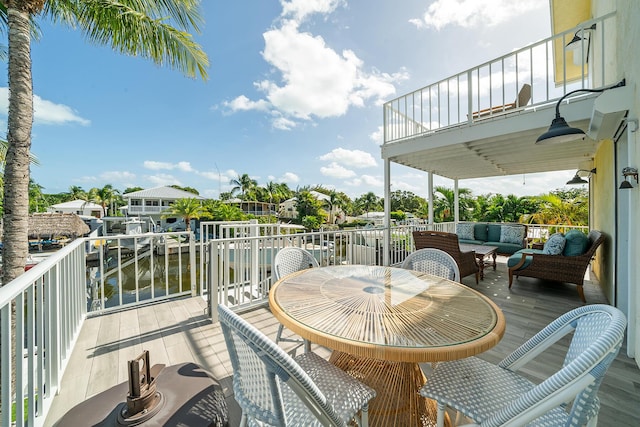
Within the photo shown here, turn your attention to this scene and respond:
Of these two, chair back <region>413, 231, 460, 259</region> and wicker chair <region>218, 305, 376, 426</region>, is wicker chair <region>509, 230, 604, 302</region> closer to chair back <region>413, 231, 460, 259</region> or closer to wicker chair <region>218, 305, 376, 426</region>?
chair back <region>413, 231, 460, 259</region>

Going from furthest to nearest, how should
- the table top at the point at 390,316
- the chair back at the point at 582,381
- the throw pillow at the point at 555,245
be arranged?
the throw pillow at the point at 555,245 < the table top at the point at 390,316 < the chair back at the point at 582,381

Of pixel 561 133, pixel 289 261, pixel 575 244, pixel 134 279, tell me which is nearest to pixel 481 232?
pixel 575 244

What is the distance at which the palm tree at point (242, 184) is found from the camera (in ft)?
121

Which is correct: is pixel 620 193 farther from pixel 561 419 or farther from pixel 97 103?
pixel 97 103

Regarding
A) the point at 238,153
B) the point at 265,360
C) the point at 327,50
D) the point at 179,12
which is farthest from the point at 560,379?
the point at 238,153

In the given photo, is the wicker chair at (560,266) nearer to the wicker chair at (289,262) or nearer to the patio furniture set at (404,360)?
the patio furniture set at (404,360)

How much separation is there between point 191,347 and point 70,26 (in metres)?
5.39

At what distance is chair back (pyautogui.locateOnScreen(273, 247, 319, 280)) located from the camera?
237 cm

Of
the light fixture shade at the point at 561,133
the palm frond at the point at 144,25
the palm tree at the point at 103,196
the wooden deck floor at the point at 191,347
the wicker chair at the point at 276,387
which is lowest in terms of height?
the wooden deck floor at the point at 191,347

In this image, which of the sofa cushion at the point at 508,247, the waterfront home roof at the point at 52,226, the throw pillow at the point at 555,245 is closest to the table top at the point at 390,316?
the throw pillow at the point at 555,245

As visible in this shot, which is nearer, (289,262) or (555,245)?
(289,262)

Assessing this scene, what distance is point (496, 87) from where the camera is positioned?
4.31 metres

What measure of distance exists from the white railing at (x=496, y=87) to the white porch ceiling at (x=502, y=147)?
14cm

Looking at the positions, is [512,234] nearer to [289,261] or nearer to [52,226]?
[289,261]
